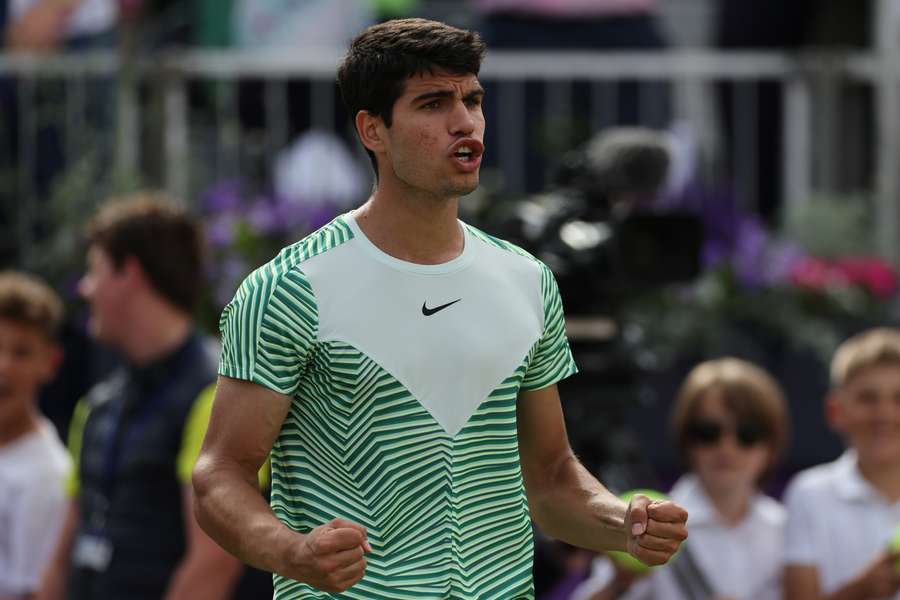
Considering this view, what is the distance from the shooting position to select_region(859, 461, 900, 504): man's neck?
4.96 meters

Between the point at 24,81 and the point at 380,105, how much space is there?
4.87m

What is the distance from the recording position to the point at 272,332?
2670 mm

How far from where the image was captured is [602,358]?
4.86m

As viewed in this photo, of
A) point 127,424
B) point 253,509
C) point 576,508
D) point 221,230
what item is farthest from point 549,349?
point 221,230

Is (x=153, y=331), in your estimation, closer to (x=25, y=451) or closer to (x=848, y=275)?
(x=25, y=451)

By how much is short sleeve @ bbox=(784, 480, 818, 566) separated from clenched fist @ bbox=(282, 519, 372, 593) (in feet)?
8.77

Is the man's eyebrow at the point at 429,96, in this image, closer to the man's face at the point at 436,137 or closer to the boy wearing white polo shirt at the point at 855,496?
the man's face at the point at 436,137

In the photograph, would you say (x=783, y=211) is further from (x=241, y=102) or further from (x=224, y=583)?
(x=224, y=583)

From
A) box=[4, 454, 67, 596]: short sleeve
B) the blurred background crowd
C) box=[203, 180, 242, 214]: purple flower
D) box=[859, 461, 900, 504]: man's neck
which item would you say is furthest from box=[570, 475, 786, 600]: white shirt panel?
box=[203, 180, 242, 214]: purple flower

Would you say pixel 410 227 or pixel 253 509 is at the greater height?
pixel 410 227

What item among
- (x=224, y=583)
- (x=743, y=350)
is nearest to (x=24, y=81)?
(x=743, y=350)

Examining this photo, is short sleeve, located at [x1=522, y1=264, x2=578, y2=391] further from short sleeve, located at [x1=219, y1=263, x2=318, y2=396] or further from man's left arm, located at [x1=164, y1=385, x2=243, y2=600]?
man's left arm, located at [x1=164, y1=385, x2=243, y2=600]

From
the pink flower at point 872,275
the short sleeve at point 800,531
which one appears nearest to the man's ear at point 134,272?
the short sleeve at point 800,531

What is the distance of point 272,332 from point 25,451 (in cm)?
288
